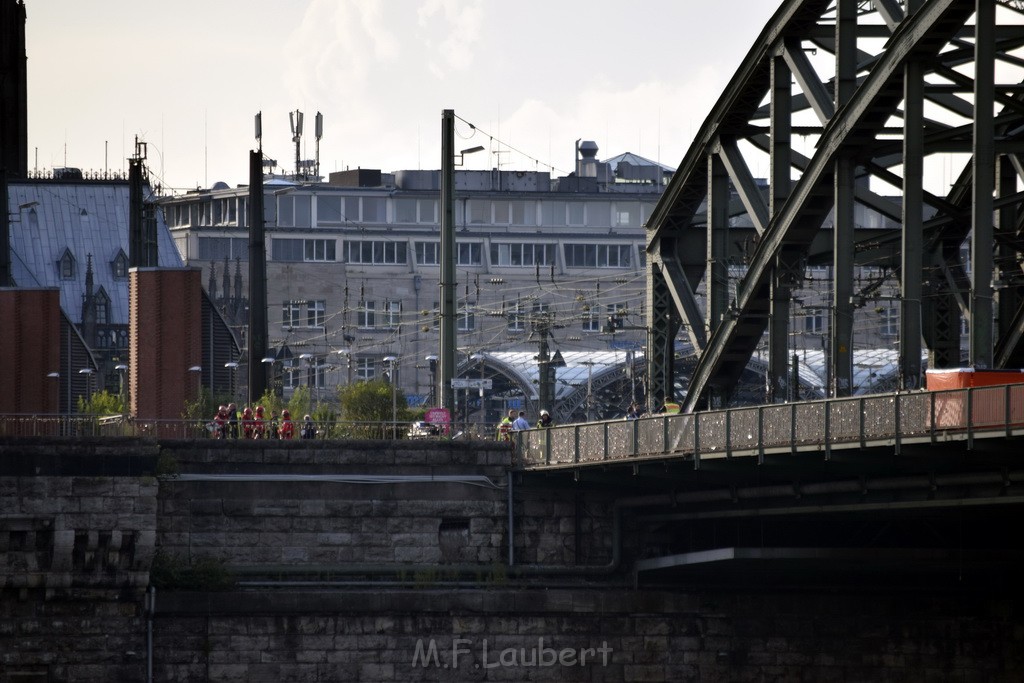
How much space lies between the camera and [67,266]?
149625mm

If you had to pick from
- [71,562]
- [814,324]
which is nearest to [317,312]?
[814,324]

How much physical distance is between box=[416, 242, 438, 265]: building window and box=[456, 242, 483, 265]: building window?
14.8 inches

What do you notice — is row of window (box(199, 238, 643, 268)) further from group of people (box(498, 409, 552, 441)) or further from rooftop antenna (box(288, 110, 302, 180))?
group of people (box(498, 409, 552, 441))

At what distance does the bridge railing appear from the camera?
41188mm

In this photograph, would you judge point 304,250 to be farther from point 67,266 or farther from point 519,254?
point 67,266

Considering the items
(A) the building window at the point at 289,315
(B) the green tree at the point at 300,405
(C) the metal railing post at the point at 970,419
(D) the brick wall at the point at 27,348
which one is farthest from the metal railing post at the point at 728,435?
(A) the building window at the point at 289,315

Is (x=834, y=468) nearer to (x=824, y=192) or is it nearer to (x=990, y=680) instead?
(x=824, y=192)

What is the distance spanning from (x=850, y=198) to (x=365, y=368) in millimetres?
107782

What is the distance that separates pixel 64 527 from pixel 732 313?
59.0ft

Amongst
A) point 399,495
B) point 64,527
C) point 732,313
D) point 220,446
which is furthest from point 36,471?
point 732,313

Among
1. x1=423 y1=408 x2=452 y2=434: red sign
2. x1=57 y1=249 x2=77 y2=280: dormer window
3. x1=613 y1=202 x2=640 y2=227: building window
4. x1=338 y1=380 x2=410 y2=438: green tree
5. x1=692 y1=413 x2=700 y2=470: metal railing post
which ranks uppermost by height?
x1=613 y1=202 x2=640 y2=227: building window

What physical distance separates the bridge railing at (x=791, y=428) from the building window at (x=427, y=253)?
4098 inches

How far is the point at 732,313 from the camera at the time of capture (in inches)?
2354

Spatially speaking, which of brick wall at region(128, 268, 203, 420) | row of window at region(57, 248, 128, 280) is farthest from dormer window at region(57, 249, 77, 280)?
brick wall at region(128, 268, 203, 420)
